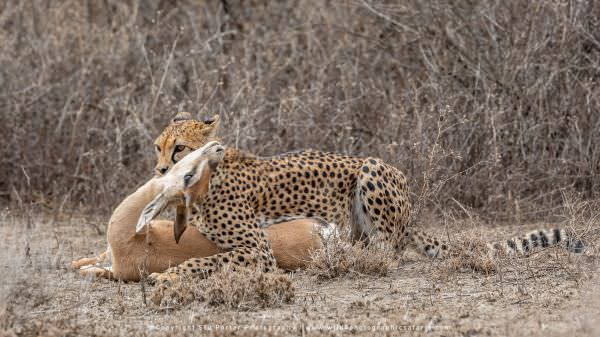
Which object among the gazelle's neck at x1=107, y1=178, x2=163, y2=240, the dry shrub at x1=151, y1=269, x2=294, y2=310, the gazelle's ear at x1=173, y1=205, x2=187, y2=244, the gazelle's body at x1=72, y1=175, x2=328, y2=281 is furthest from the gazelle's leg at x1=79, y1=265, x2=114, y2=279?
the dry shrub at x1=151, y1=269, x2=294, y2=310

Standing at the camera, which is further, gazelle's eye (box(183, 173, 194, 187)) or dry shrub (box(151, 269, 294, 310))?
gazelle's eye (box(183, 173, 194, 187))

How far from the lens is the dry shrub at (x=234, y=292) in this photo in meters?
5.09

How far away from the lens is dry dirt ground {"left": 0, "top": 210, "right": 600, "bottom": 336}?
14.9 ft

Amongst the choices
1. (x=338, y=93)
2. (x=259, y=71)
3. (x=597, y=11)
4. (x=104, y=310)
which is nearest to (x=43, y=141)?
(x=259, y=71)

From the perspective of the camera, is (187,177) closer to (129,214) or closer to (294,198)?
(129,214)

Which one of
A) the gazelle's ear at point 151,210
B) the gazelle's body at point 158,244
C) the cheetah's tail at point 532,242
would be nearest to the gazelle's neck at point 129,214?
the gazelle's body at point 158,244

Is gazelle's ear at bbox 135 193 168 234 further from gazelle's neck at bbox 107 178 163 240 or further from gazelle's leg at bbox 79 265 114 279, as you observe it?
gazelle's leg at bbox 79 265 114 279

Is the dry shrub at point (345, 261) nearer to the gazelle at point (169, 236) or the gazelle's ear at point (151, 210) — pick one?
the gazelle at point (169, 236)

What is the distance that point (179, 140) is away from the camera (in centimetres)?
630

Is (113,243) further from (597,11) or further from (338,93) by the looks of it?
(597,11)

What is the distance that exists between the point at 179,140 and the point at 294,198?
83 cm

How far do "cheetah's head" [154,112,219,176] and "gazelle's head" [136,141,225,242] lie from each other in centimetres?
22

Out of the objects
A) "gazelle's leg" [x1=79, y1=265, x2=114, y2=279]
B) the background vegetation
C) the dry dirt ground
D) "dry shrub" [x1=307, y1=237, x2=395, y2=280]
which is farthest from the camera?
the background vegetation

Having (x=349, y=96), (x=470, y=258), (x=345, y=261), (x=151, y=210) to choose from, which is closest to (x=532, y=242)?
(x=470, y=258)
